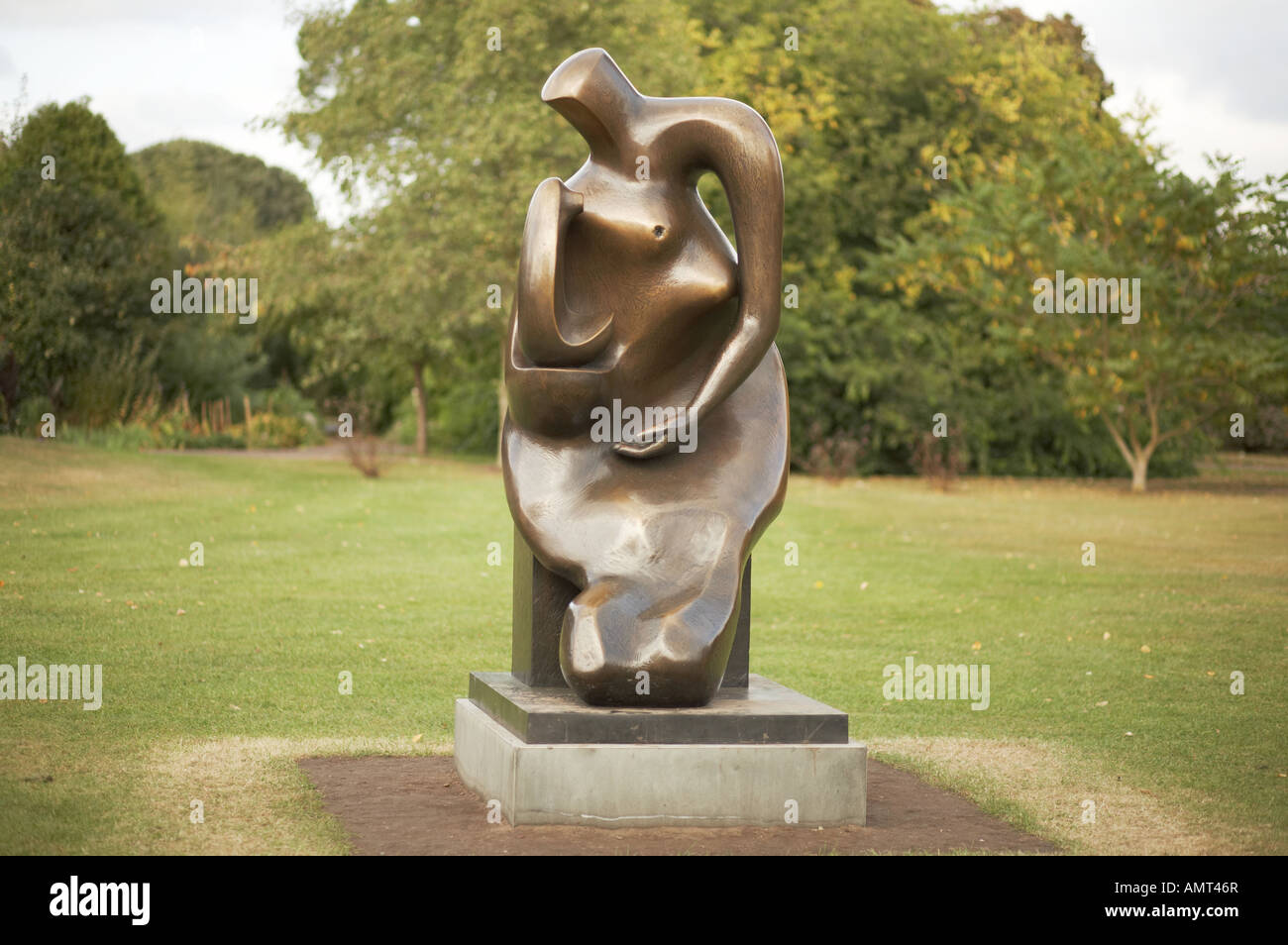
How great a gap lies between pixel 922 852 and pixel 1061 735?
3.17m

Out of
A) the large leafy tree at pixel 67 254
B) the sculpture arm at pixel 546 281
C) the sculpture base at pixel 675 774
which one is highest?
the large leafy tree at pixel 67 254

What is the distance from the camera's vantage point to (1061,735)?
8.88 m

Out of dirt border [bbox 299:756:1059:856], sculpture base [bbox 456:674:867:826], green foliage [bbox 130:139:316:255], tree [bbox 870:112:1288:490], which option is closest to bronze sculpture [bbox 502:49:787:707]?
sculpture base [bbox 456:674:867:826]

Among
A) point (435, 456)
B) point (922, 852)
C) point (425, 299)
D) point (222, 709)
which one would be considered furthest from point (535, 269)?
point (435, 456)

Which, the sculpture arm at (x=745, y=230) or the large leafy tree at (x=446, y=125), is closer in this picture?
the sculpture arm at (x=745, y=230)

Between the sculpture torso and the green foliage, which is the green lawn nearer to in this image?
the sculpture torso

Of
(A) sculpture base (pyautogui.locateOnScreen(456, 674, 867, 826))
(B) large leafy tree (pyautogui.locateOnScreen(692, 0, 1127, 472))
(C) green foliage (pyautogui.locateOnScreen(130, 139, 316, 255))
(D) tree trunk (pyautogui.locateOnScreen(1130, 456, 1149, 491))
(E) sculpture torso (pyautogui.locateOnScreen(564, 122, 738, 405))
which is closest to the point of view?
(A) sculpture base (pyautogui.locateOnScreen(456, 674, 867, 826))

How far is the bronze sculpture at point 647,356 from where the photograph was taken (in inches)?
262

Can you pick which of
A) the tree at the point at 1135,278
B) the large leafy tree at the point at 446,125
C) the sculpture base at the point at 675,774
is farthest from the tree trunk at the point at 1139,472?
the sculpture base at the point at 675,774

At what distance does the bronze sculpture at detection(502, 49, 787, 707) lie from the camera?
6648 mm

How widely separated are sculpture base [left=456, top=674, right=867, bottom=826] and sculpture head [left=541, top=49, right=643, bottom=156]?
2.68m

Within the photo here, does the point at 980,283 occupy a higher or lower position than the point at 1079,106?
lower

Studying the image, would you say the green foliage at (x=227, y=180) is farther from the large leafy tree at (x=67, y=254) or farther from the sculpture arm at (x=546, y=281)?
the sculpture arm at (x=546, y=281)

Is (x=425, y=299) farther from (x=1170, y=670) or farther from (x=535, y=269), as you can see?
(x=535, y=269)
